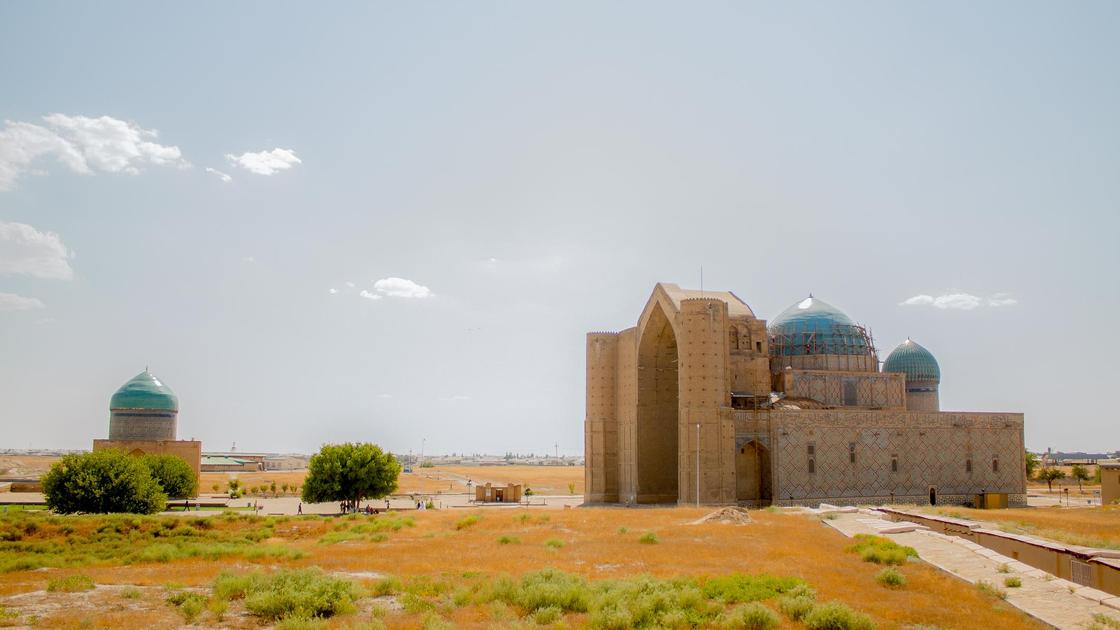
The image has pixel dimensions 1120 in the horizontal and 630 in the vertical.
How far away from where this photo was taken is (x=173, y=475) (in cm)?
5047

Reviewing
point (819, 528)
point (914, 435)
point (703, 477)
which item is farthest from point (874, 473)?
point (819, 528)

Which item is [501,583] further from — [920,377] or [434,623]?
[920,377]

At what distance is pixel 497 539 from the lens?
1104 inches

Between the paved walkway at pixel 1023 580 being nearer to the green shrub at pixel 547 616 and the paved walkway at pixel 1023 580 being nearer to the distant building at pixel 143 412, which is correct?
the green shrub at pixel 547 616

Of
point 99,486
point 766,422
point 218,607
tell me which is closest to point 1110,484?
point 766,422

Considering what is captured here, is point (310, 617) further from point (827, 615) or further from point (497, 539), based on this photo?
point (497, 539)

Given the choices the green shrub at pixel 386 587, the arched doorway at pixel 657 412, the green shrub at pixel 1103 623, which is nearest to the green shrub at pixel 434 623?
the green shrub at pixel 386 587

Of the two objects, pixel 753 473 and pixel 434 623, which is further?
pixel 753 473

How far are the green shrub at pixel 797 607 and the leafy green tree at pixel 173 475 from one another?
4416cm

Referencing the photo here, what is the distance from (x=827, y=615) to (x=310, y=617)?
9158mm

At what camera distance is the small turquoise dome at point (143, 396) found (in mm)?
60344

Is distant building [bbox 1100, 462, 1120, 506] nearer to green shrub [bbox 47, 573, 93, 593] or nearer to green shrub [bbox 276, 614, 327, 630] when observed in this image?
green shrub [bbox 276, 614, 327, 630]

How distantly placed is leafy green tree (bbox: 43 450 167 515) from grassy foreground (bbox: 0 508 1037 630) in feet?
34.1

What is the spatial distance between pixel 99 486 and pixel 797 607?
1463 inches
